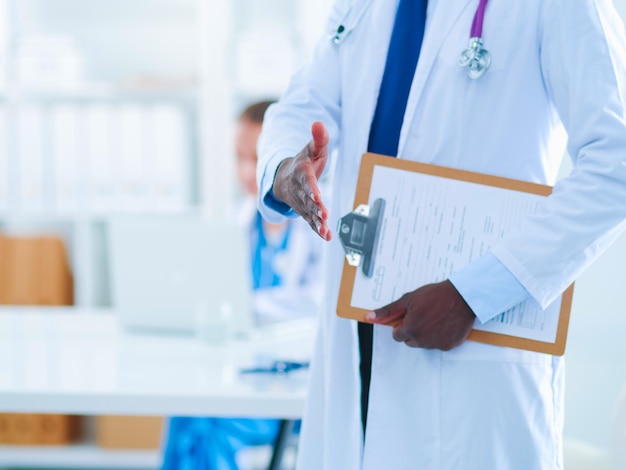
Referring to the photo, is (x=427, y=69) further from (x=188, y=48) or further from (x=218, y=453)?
(x=188, y=48)

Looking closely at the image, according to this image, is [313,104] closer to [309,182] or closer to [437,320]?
[309,182]

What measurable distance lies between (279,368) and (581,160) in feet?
2.88

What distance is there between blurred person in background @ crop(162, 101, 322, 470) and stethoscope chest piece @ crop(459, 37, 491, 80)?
122 centimetres

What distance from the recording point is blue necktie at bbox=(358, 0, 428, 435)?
3.79ft

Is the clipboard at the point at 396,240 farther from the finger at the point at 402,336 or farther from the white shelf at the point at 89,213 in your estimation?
the white shelf at the point at 89,213

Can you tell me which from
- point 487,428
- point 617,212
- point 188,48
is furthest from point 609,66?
point 188,48

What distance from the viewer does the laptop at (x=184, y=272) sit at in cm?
202

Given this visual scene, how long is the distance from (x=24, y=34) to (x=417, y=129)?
2668 millimetres

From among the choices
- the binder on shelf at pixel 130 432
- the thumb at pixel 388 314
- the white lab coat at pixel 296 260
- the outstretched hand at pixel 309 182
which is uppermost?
the outstretched hand at pixel 309 182

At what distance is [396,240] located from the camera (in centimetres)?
111

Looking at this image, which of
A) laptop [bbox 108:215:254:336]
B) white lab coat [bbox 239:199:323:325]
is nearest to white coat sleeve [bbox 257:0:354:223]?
laptop [bbox 108:215:254:336]

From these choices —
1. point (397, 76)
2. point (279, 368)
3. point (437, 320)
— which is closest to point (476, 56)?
point (397, 76)

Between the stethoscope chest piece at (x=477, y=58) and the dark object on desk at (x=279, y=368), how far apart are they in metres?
0.82

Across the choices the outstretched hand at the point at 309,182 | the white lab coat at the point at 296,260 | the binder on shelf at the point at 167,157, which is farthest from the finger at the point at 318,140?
the binder on shelf at the point at 167,157
